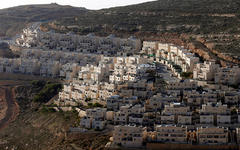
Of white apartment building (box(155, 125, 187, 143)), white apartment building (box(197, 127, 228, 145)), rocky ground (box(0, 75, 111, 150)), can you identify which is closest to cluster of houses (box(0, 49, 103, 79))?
rocky ground (box(0, 75, 111, 150))

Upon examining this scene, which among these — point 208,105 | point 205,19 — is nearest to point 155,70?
point 208,105

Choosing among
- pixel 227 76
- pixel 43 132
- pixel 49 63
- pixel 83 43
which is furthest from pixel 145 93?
pixel 83 43

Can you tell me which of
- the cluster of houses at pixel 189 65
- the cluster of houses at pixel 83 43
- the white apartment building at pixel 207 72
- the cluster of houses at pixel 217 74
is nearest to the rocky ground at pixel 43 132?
the white apartment building at pixel 207 72

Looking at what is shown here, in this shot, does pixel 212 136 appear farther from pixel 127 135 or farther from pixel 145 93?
pixel 145 93

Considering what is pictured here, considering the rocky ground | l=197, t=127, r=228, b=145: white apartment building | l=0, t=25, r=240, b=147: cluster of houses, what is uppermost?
l=0, t=25, r=240, b=147: cluster of houses

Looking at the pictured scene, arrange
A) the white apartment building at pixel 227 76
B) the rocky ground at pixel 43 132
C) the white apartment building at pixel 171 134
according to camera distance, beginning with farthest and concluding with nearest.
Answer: the white apartment building at pixel 227 76, the rocky ground at pixel 43 132, the white apartment building at pixel 171 134

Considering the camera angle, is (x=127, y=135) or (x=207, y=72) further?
(x=207, y=72)

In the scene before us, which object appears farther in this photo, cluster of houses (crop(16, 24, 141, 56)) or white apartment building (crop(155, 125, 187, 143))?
cluster of houses (crop(16, 24, 141, 56))

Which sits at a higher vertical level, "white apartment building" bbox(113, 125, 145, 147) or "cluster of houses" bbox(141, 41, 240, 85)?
"cluster of houses" bbox(141, 41, 240, 85)

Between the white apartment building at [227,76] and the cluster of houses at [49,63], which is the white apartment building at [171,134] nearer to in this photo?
the white apartment building at [227,76]

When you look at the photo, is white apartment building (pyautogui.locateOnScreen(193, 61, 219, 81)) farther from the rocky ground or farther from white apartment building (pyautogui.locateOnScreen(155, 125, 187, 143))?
white apartment building (pyautogui.locateOnScreen(155, 125, 187, 143))

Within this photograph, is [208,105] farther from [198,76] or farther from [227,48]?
[227,48]

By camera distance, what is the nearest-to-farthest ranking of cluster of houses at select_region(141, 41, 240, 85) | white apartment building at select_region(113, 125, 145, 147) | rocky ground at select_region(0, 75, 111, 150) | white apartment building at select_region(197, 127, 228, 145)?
white apartment building at select_region(197, 127, 228, 145), white apartment building at select_region(113, 125, 145, 147), rocky ground at select_region(0, 75, 111, 150), cluster of houses at select_region(141, 41, 240, 85)
